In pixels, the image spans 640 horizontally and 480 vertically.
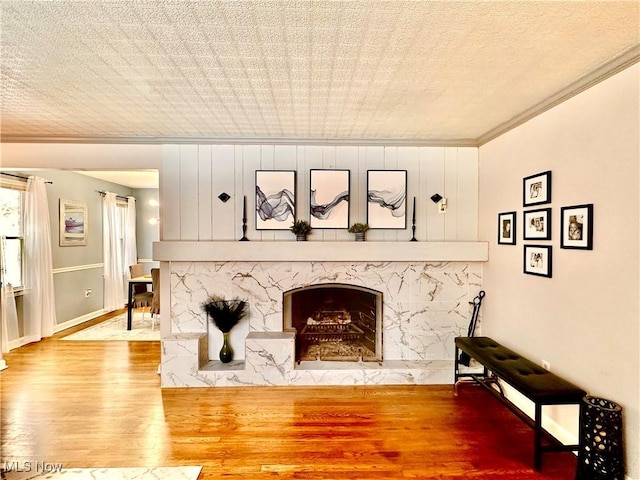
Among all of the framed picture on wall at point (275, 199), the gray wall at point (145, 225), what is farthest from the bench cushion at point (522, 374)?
the gray wall at point (145, 225)

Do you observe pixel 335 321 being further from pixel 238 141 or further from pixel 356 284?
pixel 238 141

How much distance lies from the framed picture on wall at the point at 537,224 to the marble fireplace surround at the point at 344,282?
0.71 meters

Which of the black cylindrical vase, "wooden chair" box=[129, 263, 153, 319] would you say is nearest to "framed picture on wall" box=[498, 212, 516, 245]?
the black cylindrical vase

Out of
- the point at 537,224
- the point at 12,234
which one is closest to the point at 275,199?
the point at 537,224

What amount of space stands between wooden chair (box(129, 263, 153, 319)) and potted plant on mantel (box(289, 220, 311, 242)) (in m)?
3.31

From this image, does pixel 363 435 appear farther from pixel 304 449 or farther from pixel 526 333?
pixel 526 333

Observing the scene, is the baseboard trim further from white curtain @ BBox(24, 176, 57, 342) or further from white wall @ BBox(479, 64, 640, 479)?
white wall @ BBox(479, 64, 640, 479)

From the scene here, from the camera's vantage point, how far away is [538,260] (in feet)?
8.68

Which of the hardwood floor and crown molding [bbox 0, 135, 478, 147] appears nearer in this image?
the hardwood floor

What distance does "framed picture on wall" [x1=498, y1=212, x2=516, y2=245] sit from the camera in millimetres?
3006

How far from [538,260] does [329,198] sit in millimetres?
2029

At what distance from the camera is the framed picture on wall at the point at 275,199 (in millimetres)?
3596

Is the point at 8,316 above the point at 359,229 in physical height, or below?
below

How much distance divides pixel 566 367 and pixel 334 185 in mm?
2554
